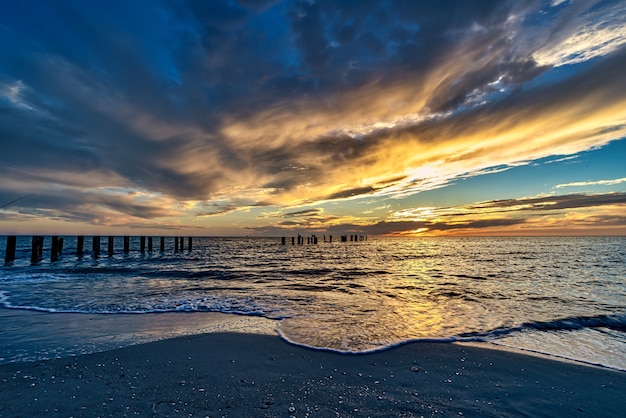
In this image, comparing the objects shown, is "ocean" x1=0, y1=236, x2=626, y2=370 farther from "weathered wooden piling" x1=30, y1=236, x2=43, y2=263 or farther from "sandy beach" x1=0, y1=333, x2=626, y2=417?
"weathered wooden piling" x1=30, y1=236, x2=43, y2=263

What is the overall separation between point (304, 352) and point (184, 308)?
547cm

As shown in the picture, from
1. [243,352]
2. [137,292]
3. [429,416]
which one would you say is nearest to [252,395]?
[243,352]

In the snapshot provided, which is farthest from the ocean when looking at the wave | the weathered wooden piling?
the weathered wooden piling

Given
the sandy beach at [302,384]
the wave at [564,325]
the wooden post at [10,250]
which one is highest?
the wooden post at [10,250]

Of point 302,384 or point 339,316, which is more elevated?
point 302,384

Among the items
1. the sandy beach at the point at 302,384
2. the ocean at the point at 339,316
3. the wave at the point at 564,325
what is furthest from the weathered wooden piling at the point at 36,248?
the wave at the point at 564,325

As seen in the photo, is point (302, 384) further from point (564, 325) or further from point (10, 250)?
point (10, 250)

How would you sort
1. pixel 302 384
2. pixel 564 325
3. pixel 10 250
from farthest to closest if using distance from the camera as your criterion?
pixel 10 250 < pixel 564 325 < pixel 302 384

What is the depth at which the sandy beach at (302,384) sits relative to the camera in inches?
130

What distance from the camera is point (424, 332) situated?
6551 mm

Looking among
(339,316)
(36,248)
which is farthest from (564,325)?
(36,248)

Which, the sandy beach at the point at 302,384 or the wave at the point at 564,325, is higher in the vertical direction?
the sandy beach at the point at 302,384

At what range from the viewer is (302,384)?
3.90 metres

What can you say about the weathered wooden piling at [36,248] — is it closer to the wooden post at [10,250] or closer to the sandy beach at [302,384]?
the wooden post at [10,250]
